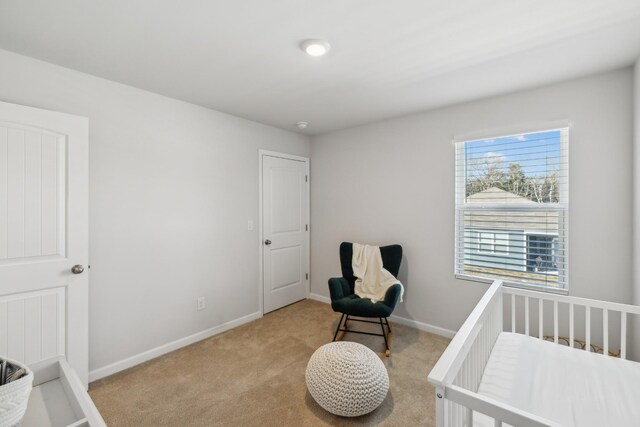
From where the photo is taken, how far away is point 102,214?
2.29m

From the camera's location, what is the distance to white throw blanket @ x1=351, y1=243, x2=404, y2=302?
3070 mm

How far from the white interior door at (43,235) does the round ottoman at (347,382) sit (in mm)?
1645

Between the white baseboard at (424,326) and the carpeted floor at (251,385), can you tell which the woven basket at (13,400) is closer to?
the carpeted floor at (251,385)

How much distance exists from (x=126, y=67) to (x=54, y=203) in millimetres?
1044

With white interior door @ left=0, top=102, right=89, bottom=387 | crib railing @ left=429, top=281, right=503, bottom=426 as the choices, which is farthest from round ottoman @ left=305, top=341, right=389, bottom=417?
white interior door @ left=0, top=102, right=89, bottom=387

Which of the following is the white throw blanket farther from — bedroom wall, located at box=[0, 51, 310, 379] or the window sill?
bedroom wall, located at box=[0, 51, 310, 379]

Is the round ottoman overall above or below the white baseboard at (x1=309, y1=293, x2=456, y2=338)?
above

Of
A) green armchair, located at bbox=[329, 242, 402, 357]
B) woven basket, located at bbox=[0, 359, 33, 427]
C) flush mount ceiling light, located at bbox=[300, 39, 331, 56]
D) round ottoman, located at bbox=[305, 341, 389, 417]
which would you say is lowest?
round ottoman, located at bbox=[305, 341, 389, 417]

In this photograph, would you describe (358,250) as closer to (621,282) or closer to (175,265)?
(175,265)

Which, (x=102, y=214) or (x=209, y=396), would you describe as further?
(x=102, y=214)

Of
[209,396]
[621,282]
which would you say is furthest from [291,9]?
[621,282]

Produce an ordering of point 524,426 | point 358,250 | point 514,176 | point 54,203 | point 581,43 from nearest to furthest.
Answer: point 524,426
point 581,43
point 54,203
point 514,176
point 358,250

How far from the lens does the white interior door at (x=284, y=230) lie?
141 inches

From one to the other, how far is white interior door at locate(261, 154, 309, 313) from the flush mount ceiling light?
1789 mm
